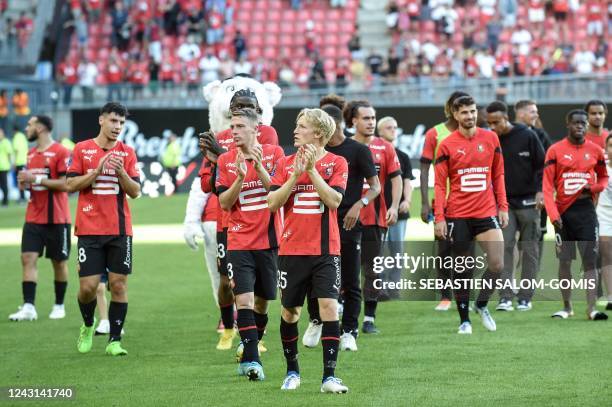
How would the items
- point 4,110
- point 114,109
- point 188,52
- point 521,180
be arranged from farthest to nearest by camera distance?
point 188,52, point 4,110, point 521,180, point 114,109

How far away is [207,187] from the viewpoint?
1006 cm

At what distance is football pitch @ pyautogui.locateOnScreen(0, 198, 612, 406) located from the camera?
8305 millimetres

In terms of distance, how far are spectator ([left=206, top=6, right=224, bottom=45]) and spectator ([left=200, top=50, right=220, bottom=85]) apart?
0.94m

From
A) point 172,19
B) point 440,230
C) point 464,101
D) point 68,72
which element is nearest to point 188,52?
point 172,19

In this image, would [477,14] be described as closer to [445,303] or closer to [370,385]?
[445,303]

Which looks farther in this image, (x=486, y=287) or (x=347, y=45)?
(x=347, y=45)

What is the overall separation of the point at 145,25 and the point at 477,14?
1107 centimetres

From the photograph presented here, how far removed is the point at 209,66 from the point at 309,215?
2878cm

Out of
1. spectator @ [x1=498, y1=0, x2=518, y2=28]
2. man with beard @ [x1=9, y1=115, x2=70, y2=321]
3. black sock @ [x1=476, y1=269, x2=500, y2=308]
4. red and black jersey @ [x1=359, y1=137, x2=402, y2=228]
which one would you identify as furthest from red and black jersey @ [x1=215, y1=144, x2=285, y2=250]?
spectator @ [x1=498, y1=0, x2=518, y2=28]

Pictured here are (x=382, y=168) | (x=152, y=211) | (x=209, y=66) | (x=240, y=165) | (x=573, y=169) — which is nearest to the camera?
(x=240, y=165)

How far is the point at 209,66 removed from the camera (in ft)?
121

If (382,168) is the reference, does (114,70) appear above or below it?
above

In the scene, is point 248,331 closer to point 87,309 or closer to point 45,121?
point 87,309

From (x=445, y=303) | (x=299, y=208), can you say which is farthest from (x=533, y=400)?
(x=445, y=303)
